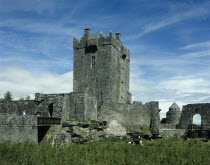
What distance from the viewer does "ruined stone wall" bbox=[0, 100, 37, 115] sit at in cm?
3394

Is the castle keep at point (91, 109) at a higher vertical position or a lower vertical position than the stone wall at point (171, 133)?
higher

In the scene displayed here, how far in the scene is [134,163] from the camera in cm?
1514

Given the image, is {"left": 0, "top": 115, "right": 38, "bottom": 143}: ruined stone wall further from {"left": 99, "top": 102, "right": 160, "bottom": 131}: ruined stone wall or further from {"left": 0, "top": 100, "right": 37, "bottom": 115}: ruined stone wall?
{"left": 99, "top": 102, "right": 160, "bottom": 131}: ruined stone wall

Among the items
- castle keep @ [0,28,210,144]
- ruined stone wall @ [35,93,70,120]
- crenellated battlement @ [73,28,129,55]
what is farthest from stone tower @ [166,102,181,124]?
ruined stone wall @ [35,93,70,120]

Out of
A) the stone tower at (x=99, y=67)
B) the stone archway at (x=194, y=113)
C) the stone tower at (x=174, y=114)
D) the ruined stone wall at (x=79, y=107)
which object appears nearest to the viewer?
the ruined stone wall at (x=79, y=107)

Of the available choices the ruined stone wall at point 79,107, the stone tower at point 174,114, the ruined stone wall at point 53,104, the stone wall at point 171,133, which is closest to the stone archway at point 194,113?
the stone wall at point 171,133

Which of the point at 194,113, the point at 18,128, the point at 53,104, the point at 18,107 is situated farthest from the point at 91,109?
the point at 194,113

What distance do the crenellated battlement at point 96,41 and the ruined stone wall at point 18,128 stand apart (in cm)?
Answer: 1775

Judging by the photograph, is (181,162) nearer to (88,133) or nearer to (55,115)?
(88,133)

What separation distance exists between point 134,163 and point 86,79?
27246 millimetres

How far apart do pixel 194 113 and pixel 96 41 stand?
17.2 m

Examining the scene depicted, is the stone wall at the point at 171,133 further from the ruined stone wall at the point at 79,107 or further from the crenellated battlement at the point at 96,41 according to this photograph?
the crenellated battlement at the point at 96,41

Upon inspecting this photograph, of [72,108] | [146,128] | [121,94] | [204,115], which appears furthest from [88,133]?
[204,115]

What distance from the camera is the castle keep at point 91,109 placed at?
27.6 metres
